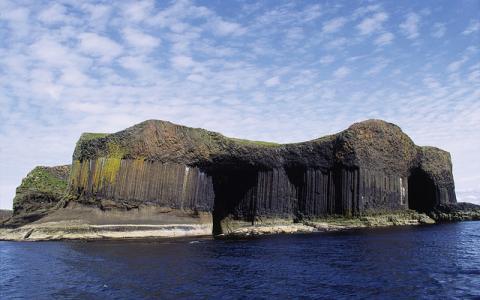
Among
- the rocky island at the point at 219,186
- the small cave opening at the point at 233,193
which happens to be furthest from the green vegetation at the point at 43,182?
the small cave opening at the point at 233,193

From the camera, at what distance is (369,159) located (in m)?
59.3

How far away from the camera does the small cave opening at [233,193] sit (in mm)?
61531

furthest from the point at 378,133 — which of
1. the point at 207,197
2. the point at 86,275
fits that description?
the point at 86,275

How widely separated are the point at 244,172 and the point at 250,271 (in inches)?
1473

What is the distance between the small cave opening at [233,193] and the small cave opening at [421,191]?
87.1 ft

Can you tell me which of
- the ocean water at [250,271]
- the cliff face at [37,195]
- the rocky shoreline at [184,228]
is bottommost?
the ocean water at [250,271]

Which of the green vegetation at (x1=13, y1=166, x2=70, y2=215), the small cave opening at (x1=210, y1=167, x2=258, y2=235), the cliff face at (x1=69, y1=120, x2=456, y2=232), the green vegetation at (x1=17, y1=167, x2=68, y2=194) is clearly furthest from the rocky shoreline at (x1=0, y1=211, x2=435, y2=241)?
the green vegetation at (x1=17, y1=167, x2=68, y2=194)

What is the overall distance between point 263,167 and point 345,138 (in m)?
12.3

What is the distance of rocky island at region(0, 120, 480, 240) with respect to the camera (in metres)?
51.1

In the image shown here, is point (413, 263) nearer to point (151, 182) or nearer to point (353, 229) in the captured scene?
point (353, 229)

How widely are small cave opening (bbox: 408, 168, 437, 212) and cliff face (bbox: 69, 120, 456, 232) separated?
2318mm

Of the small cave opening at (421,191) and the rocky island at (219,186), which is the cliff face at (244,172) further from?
the small cave opening at (421,191)

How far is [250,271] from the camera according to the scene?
25734 millimetres

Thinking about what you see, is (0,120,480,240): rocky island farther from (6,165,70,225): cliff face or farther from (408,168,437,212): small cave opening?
(408,168,437,212): small cave opening
